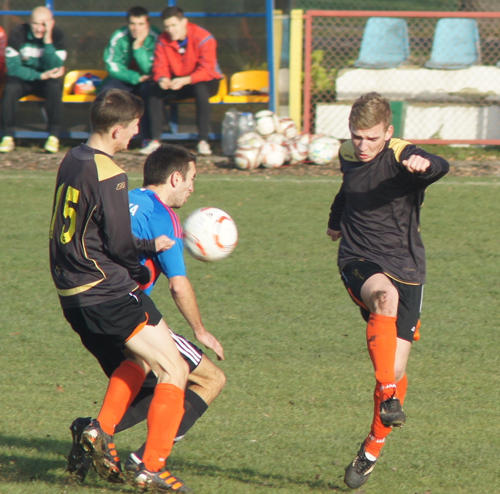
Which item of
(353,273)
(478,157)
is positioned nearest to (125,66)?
(478,157)

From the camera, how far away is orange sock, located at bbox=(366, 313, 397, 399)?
440 centimetres

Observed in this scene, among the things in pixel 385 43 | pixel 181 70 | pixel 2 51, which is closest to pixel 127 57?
pixel 181 70

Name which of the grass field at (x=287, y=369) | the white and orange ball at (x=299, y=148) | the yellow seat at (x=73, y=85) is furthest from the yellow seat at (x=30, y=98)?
the white and orange ball at (x=299, y=148)

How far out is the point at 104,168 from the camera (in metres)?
3.99

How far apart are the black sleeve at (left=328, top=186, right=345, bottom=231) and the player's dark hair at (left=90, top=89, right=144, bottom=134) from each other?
4.60 ft

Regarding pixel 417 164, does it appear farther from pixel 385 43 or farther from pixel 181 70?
pixel 385 43

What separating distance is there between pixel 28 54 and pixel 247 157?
3.38 meters

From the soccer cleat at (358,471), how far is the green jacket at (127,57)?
8988 mm

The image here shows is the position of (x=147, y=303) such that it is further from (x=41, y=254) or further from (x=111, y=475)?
(x=41, y=254)

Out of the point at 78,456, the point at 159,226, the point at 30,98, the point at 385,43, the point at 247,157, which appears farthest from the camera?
the point at 385,43

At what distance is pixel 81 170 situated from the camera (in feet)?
13.0

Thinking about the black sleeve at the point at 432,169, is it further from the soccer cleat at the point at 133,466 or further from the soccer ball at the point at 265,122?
the soccer ball at the point at 265,122

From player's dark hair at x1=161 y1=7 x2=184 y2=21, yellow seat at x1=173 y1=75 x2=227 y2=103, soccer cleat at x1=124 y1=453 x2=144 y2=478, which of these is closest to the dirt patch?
yellow seat at x1=173 y1=75 x2=227 y2=103

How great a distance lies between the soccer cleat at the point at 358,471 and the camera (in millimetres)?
4457
